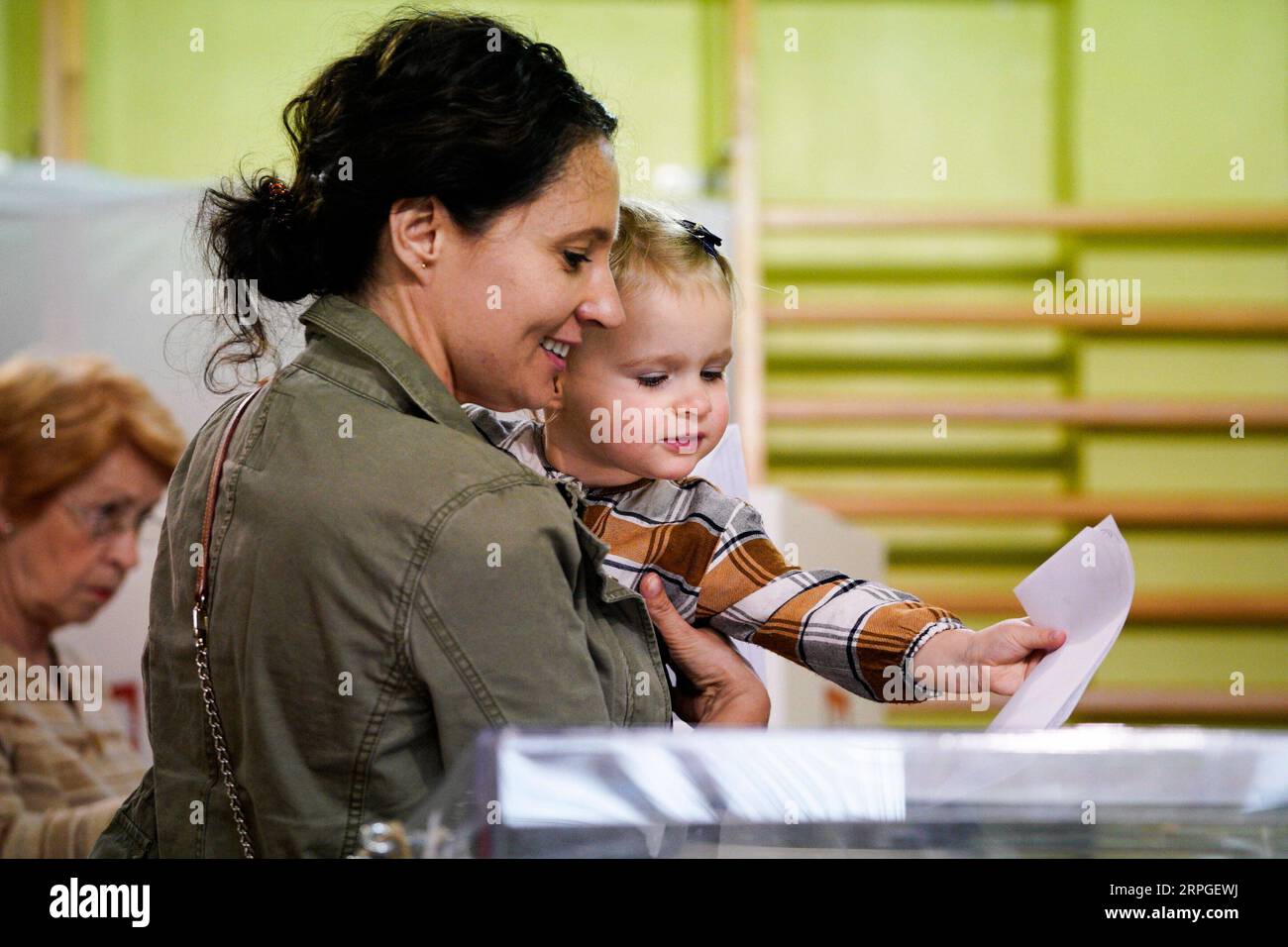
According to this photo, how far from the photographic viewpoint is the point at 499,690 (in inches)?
32.4

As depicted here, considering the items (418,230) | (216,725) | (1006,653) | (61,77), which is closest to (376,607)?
(216,725)

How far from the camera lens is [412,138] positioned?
95cm

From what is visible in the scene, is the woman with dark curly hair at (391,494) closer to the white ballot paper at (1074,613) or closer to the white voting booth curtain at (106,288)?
the white ballot paper at (1074,613)

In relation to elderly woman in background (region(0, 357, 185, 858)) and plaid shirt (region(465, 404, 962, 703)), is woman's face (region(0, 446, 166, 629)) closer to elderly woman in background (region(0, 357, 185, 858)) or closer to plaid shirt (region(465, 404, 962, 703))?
elderly woman in background (region(0, 357, 185, 858))

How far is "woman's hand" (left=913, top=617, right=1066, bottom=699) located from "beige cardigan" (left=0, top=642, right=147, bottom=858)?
1468 mm

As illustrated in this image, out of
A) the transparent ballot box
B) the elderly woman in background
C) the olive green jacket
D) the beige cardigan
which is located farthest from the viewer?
the elderly woman in background

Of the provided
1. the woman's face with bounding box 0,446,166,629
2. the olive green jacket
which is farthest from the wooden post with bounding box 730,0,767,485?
the olive green jacket

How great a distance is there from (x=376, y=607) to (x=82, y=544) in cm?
172

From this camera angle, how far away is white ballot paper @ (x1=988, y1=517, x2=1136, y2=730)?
0.92 meters

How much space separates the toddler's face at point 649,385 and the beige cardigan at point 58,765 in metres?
1.25

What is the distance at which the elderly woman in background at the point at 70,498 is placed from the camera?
2.33 metres

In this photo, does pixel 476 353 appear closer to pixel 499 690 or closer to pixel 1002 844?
pixel 499 690
